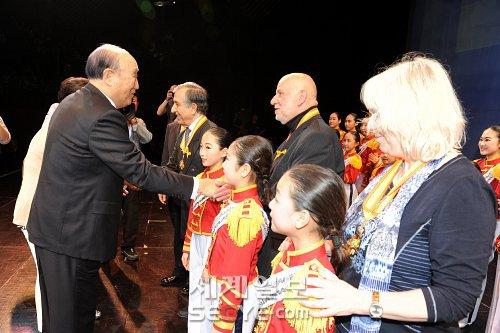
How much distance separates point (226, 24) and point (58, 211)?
11218 millimetres

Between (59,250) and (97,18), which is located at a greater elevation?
(97,18)

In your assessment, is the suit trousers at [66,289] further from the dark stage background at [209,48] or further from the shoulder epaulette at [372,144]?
the dark stage background at [209,48]

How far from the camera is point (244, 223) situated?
2.04 meters

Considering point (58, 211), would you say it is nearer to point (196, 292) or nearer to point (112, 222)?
point (112, 222)

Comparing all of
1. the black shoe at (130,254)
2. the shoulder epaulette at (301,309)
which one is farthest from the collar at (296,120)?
the black shoe at (130,254)

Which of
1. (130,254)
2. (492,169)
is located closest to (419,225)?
(492,169)

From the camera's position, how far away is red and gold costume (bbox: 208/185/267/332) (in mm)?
1925

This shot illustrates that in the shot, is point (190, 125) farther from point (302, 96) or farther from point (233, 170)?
point (233, 170)

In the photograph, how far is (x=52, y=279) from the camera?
205 centimetres

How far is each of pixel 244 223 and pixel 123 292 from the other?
223 cm

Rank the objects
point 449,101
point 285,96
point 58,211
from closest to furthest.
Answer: point 449,101 → point 58,211 → point 285,96

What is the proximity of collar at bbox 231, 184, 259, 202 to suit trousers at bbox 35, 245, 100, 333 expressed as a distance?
2.51ft

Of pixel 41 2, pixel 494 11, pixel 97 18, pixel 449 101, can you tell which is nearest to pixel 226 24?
pixel 97 18

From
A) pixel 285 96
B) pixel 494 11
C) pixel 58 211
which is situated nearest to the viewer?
pixel 58 211
